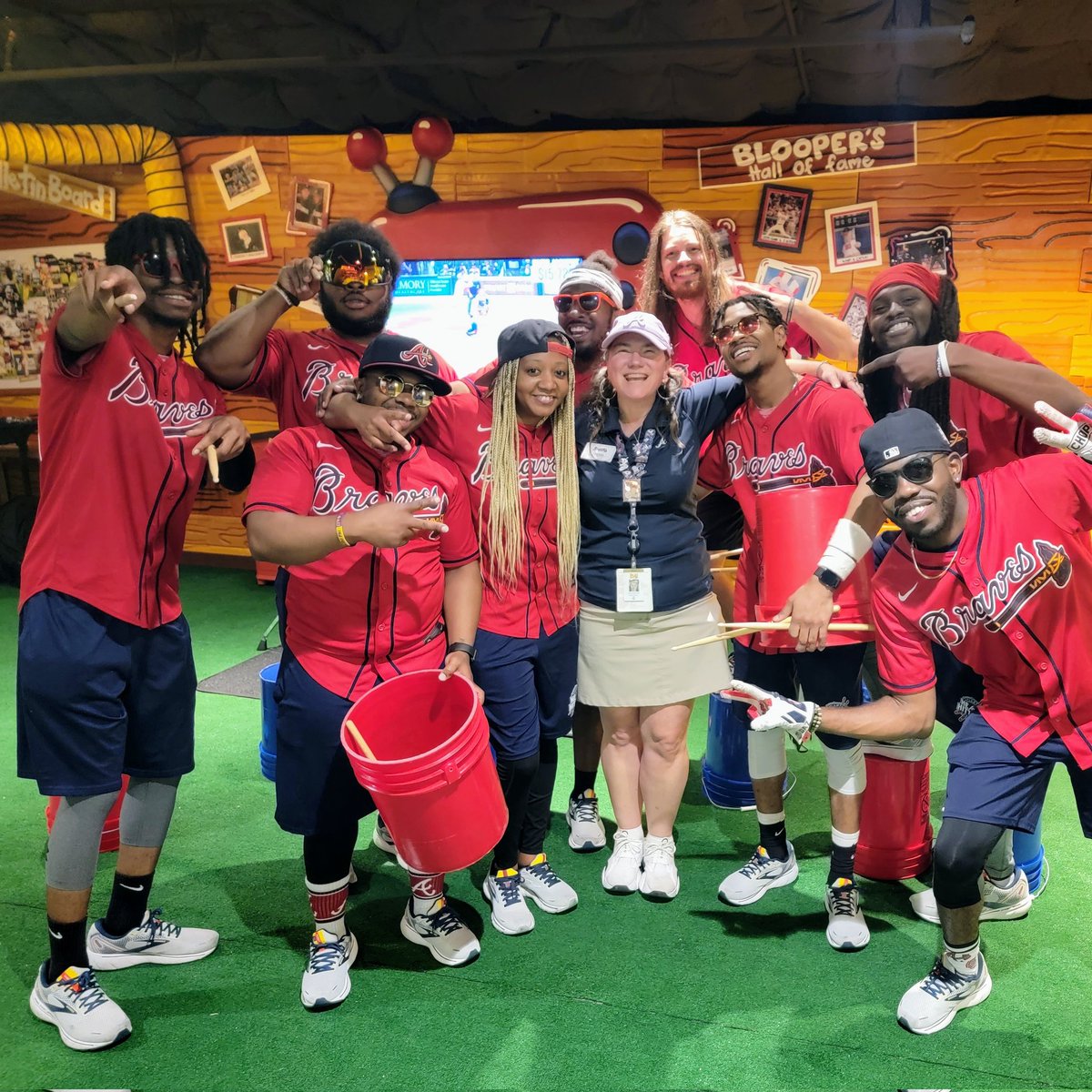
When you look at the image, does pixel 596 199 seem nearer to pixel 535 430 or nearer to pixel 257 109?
pixel 257 109

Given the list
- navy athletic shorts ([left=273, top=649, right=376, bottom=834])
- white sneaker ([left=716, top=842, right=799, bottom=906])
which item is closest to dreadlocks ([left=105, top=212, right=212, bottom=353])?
navy athletic shorts ([left=273, top=649, right=376, bottom=834])

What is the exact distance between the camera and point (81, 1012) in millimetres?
2387

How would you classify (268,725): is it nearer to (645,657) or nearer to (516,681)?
(516,681)

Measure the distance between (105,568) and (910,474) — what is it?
1.96m

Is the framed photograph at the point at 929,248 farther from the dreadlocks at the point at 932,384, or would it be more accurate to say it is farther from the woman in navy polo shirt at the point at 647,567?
the woman in navy polo shirt at the point at 647,567

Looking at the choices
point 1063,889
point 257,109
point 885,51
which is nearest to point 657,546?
point 1063,889

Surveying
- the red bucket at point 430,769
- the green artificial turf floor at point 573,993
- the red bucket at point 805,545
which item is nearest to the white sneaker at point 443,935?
the green artificial turf floor at point 573,993

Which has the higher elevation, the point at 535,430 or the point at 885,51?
the point at 885,51

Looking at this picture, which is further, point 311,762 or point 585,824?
point 585,824

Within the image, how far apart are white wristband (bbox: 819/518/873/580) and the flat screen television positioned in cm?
455

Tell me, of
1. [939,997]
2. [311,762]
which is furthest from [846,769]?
[311,762]

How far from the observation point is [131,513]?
239 centimetres

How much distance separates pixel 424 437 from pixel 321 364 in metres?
0.41

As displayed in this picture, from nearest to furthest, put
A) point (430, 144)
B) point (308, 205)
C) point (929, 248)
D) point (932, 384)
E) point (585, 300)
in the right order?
point (932, 384) → point (585, 300) → point (929, 248) → point (430, 144) → point (308, 205)
